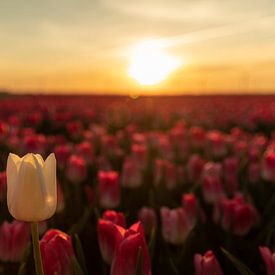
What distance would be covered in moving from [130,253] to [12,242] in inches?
26.7

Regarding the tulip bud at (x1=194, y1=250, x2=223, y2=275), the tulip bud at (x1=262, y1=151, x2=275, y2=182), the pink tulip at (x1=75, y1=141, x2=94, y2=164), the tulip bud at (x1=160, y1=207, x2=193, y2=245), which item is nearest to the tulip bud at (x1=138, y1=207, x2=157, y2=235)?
the tulip bud at (x1=160, y1=207, x2=193, y2=245)

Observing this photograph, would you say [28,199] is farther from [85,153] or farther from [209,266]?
[85,153]

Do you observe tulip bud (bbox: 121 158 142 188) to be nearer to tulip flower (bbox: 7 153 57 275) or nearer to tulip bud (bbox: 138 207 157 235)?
tulip bud (bbox: 138 207 157 235)

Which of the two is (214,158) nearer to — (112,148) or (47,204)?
(112,148)

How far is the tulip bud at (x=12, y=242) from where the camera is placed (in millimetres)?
1865

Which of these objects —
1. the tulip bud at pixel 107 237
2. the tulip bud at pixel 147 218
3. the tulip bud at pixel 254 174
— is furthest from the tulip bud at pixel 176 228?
the tulip bud at pixel 254 174

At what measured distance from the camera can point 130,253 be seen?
138 cm

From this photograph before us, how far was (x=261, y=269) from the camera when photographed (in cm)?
223

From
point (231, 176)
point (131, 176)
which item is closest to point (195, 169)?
point (231, 176)

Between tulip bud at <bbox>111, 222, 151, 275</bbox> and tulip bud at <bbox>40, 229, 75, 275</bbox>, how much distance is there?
15cm

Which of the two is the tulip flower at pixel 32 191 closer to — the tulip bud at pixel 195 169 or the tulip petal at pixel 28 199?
the tulip petal at pixel 28 199

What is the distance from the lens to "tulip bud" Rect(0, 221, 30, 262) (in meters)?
1.87

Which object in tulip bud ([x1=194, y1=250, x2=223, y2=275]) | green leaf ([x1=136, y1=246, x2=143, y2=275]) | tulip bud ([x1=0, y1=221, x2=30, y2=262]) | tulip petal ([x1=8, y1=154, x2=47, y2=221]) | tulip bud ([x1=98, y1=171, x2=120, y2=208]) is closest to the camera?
tulip petal ([x1=8, y1=154, x2=47, y2=221])

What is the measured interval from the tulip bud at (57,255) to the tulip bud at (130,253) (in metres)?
0.15
